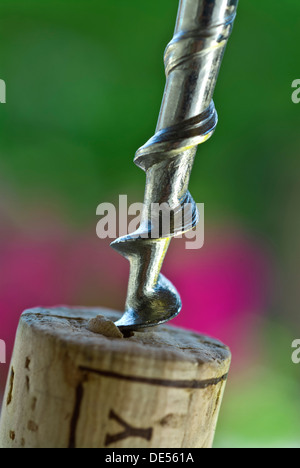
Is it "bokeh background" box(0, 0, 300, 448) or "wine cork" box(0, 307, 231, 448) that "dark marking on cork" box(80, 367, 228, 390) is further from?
"bokeh background" box(0, 0, 300, 448)

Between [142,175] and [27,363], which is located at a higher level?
[142,175]

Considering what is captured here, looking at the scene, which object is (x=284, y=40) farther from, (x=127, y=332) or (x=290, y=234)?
(x=127, y=332)

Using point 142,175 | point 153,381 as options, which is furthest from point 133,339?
point 142,175

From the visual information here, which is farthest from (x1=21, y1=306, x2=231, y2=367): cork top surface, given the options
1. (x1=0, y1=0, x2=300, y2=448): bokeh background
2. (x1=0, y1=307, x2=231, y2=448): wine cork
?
(x1=0, y1=0, x2=300, y2=448): bokeh background

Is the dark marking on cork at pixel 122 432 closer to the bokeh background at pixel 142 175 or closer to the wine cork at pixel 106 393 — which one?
the wine cork at pixel 106 393

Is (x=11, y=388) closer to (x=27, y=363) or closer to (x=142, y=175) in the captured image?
(x=27, y=363)
